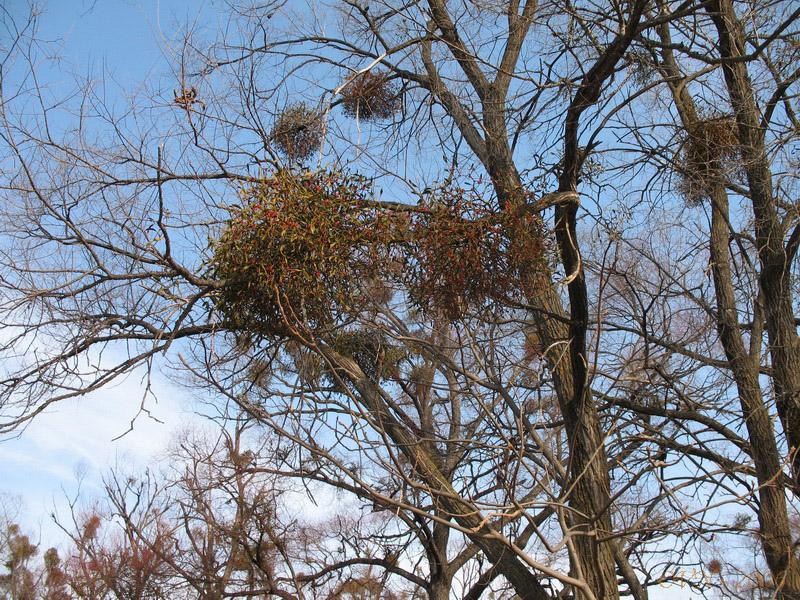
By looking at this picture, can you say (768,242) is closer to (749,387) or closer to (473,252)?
(749,387)

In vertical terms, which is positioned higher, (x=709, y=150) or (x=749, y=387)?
(x=709, y=150)

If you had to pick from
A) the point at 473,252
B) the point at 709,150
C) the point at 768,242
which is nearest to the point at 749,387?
the point at 768,242

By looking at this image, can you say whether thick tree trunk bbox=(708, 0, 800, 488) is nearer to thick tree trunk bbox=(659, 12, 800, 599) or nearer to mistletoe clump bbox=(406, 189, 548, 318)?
thick tree trunk bbox=(659, 12, 800, 599)

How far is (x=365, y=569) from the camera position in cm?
938

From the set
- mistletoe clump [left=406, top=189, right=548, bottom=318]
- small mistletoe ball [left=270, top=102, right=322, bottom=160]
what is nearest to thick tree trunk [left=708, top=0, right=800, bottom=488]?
mistletoe clump [left=406, top=189, right=548, bottom=318]

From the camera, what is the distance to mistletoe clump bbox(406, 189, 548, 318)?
3.06m

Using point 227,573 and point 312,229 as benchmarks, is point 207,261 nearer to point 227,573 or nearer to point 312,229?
point 312,229

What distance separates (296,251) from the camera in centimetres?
299

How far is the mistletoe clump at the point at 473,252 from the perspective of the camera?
3061mm

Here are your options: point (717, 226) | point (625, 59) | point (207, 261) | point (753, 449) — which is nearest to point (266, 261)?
point (207, 261)

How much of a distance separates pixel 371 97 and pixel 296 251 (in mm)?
2133

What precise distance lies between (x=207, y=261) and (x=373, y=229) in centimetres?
83

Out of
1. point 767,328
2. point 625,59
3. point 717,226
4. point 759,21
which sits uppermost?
point 759,21

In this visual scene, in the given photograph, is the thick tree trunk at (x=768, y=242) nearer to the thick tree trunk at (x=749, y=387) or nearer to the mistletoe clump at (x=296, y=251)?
the thick tree trunk at (x=749, y=387)
